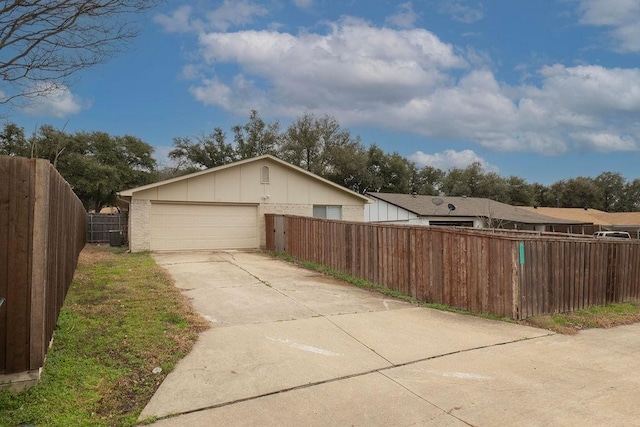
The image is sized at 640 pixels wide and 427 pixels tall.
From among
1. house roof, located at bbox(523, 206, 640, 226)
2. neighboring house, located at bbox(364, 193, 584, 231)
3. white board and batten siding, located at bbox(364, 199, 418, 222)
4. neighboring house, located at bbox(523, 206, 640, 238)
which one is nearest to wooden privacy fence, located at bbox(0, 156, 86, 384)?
neighboring house, located at bbox(364, 193, 584, 231)

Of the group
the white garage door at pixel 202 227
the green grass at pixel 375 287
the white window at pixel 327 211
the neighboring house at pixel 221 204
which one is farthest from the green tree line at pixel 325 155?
the green grass at pixel 375 287

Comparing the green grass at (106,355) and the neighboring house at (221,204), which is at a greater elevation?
the neighboring house at (221,204)

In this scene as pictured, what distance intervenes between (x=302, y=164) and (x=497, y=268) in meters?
35.0

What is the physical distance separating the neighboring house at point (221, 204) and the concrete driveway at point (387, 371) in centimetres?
866

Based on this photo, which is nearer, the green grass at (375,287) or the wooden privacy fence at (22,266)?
the wooden privacy fence at (22,266)

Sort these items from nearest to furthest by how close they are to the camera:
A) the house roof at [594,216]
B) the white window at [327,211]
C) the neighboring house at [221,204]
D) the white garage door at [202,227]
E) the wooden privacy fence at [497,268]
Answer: the wooden privacy fence at [497,268]
the neighboring house at [221,204]
the white garage door at [202,227]
the white window at [327,211]
the house roof at [594,216]

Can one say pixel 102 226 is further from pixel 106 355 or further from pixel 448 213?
pixel 448 213

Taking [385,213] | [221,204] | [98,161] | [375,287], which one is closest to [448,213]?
[385,213]

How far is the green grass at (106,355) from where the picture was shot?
2.99m

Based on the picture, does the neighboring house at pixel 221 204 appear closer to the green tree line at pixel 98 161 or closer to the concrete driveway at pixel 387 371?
the concrete driveway at pixel 387 371

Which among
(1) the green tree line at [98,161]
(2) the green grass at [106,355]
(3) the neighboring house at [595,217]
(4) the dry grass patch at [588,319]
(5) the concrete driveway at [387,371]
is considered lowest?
Result: (4) the dry grass patch at [588,319]

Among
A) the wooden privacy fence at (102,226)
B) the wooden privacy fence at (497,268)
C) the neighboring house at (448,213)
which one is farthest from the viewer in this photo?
the neighboring house at (448,213)

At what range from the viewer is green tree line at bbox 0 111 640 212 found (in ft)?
97.2

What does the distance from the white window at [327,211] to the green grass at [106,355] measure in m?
10.6
